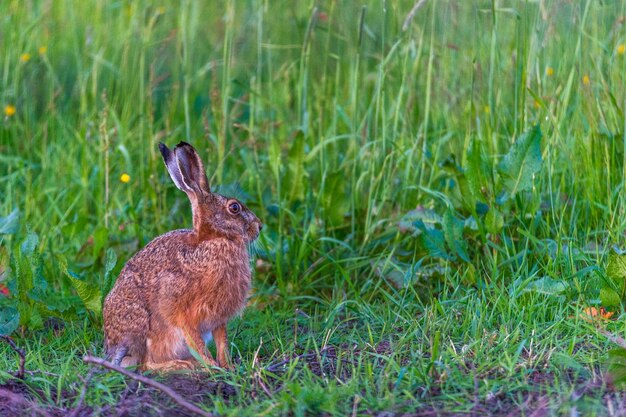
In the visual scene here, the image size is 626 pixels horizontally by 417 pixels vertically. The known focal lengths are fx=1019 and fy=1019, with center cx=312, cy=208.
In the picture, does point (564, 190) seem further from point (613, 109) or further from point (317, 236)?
point (317, 236)

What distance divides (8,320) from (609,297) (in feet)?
8.39

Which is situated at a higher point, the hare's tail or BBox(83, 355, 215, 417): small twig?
BBox(83, 355, 215, 417): small twig

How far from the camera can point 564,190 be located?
5.02 meters

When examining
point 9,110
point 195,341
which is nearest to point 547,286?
point 195,341

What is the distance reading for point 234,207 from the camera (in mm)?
4355

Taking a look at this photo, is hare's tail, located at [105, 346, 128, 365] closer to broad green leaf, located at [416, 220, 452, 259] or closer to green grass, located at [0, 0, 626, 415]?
green grass, located at [0, 0, 626, 415]

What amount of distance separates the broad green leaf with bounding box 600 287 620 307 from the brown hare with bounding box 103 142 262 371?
146 cm

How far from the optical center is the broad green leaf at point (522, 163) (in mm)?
4574

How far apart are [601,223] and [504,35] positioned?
79.4 inches

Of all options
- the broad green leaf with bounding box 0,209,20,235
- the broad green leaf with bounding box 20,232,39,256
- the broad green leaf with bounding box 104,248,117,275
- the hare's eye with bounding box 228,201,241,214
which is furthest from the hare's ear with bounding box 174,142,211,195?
the broad green leaf with bounding box 0,209,20,235

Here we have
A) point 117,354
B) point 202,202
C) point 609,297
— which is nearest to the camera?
point 117,354

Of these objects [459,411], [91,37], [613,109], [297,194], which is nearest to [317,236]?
[297,194]

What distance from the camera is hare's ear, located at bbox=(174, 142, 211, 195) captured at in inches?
167

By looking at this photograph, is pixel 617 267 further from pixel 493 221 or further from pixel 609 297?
pixel 493 221
